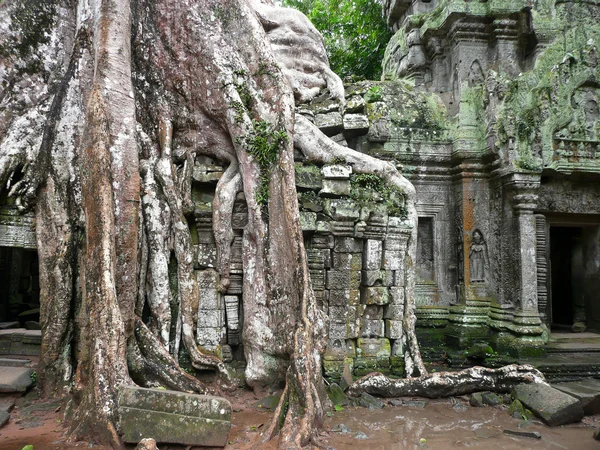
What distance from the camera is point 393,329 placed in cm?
510

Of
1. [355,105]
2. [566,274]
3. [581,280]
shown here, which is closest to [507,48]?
[355,105]

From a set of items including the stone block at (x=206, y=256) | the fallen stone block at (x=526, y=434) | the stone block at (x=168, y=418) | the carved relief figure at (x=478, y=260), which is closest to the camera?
the stone block at (x=168, y=418)

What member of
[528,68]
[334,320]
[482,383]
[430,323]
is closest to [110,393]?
[334,320]

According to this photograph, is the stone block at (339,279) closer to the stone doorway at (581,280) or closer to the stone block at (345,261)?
the stone block at (345,261)

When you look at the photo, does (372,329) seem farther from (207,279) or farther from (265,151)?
(265,151)

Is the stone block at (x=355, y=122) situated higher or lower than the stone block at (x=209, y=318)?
higher

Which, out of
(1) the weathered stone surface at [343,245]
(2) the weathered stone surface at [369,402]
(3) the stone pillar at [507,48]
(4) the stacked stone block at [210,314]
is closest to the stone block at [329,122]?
(1) the weathered stone surface at [343,245]

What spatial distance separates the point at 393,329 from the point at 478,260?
2507mm

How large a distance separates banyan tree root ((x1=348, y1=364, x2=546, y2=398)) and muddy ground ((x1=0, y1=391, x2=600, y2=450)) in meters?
0.16

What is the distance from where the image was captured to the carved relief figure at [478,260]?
6855mm

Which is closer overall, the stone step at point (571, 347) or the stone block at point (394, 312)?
the stone block at point (394, 312)

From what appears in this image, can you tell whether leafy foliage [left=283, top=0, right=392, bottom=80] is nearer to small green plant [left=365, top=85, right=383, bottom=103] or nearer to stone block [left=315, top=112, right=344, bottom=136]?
small green plant [left=365, top=85, right=383, bottom=103]

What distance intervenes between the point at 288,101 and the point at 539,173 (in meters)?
3.90

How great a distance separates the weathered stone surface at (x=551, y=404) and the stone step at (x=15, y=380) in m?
4.82
